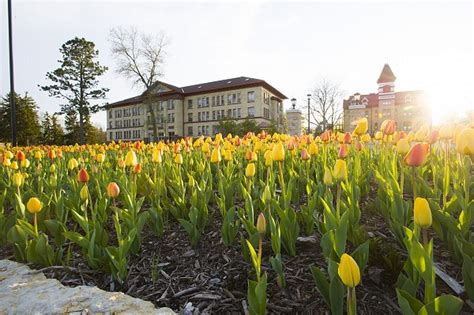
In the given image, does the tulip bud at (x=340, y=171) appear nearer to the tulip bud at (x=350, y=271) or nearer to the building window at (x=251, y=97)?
the tulip bud at (x=350, y=271)

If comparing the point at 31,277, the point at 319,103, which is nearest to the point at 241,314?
the point at 31,277

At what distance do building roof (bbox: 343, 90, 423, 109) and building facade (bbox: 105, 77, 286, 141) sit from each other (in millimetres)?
13104

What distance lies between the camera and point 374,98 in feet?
190

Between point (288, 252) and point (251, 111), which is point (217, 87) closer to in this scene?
point (251, 111)

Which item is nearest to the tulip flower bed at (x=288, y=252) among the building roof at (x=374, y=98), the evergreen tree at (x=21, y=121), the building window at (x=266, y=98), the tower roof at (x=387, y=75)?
the evergreen tree at (x=21, y=121)

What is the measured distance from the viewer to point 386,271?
1.47m

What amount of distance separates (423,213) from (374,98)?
63.4 meters

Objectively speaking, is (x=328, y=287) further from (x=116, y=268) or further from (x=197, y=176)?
(x=197, y=176)

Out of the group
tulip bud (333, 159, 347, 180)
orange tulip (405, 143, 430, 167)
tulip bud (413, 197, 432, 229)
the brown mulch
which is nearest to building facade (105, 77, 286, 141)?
the brown mulch

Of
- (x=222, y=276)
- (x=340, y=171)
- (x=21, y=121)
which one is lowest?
(x=222, y=276)

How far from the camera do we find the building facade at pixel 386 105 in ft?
161

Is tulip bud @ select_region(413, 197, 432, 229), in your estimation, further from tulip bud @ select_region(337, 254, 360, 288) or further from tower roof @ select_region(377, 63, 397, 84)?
tower roof @ select_region(377, 63, 397, 84)

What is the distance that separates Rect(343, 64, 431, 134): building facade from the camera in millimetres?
49156

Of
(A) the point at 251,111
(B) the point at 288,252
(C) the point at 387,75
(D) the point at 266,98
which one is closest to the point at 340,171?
(B) the point at 288,252
